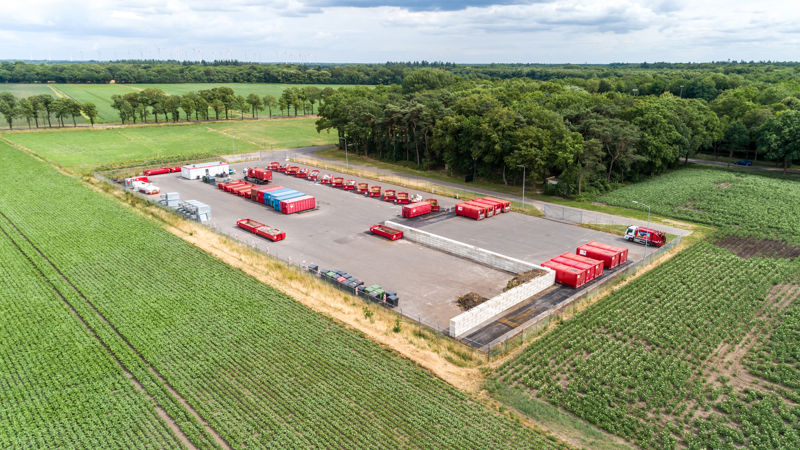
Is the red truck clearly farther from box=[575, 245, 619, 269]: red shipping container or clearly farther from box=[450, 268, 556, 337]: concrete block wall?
box=[450, 268, 556, 337]: concrete block wall

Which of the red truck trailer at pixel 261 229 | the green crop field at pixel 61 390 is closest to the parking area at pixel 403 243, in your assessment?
the red truck trailer at pixel 261 229

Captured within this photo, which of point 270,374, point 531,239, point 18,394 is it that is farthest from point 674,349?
point 18,394

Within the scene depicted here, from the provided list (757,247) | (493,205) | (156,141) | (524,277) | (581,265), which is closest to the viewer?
(524,277)

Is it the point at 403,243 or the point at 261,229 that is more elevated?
the point at 261,229

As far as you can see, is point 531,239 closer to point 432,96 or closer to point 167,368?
point 167,368

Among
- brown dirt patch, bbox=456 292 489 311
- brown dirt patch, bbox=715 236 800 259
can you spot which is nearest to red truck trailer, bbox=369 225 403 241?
brown dirt patch, bbox=456 292 489 311

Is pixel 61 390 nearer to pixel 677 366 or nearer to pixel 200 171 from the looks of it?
pixel 677 366

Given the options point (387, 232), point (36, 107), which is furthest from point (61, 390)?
point (36, 107)
